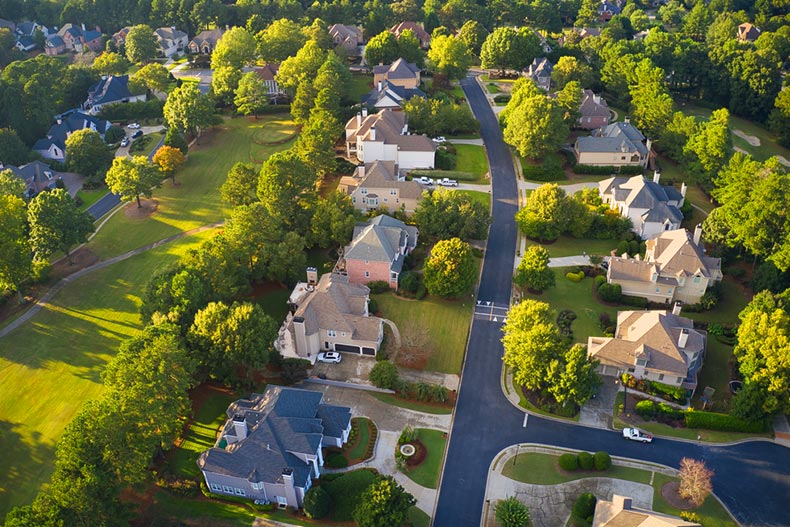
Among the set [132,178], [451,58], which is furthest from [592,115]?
[132,178]

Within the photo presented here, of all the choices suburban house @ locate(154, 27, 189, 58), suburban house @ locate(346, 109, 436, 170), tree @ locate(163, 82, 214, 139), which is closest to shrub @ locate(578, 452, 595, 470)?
suburban house @ locate(346, 109, 436, 170)

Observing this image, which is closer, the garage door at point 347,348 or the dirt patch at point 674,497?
the dirt patch at point 674,497

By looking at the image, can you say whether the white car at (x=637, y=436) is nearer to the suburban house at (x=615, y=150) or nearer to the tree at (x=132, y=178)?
the suburban house at (x=615, y=150)

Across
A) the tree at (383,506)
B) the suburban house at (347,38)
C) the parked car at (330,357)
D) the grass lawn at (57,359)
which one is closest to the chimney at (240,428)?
the tree at (383,506)

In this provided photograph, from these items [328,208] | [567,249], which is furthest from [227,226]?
[567,249]

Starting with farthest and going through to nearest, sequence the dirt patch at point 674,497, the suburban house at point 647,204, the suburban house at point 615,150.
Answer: the suburban house at point 615,150, the suburban house at point 647,204, the dirt patch at point 674,497

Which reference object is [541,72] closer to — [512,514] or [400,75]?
[400,75]
